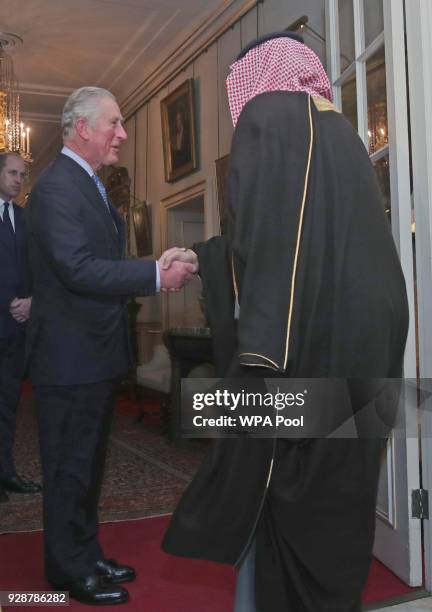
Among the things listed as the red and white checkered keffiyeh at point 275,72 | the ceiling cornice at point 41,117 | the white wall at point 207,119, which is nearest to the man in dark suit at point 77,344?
the red and white checkered keffiyeh at point 275,72

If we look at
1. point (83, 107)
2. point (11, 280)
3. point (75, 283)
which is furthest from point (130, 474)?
point (83, 107)

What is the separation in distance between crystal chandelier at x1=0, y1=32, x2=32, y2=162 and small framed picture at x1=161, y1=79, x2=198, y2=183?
150cm

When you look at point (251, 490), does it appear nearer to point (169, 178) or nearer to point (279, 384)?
point (279, 384)

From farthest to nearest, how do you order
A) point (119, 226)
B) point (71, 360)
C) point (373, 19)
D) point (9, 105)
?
1. point (9, 105)
2. point (373, 19)
3. point (119, 226)
4. point (71, 360)

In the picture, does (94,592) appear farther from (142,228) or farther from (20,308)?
(142,228)

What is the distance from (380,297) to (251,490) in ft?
1.71

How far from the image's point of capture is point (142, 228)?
8.31 m

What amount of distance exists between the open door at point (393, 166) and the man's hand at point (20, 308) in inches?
78.5

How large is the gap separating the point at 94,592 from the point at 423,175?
6.28ft

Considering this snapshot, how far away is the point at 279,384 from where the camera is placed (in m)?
1.48

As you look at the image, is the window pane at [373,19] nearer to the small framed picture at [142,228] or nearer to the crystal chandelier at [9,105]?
the crystal chandelier at [9,105]

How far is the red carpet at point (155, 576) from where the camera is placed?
7.56ft

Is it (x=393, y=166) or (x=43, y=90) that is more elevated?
(x=43, y=90)

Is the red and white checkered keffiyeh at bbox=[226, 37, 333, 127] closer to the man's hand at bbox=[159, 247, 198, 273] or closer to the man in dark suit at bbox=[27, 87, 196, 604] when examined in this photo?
the man's hand at bbox=[159, 247, 198, 273]
